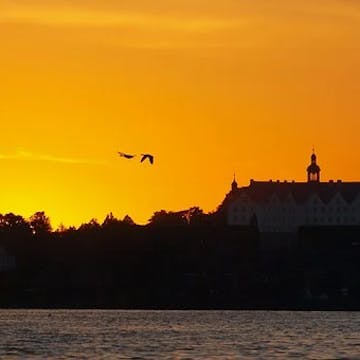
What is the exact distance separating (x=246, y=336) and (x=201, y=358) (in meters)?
23.1

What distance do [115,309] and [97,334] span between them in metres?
80.0

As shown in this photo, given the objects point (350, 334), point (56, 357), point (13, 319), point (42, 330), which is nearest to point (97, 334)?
point (42, 330)

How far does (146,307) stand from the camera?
199 metres

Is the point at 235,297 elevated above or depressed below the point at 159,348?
above

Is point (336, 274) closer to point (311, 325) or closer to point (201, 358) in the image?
point (311, 325)

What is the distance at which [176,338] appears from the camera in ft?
368

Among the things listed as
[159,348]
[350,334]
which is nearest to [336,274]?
[350,334]

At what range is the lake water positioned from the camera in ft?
318

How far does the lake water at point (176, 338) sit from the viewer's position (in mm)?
96875

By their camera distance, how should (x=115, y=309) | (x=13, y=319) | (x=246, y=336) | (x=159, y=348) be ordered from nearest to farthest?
1. (x=159, y=348)
2. (x=246, y=336)
3. (x=13, y=319)
4. (x=115, y=309)

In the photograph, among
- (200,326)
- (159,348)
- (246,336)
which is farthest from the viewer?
(200,326)

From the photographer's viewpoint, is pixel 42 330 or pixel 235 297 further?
pixel 235 297

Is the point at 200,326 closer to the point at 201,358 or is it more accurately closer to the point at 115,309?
the point at 201,358

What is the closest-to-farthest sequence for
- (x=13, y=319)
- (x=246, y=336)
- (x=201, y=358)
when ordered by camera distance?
(x=201, y=358), (x=246, y=336), (x=13, y=319)
